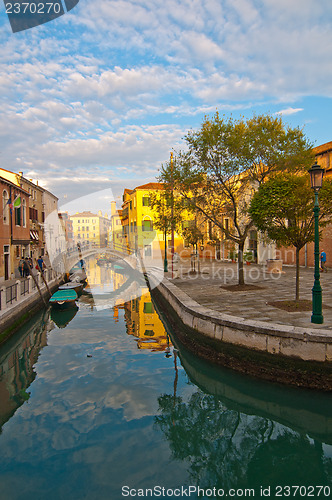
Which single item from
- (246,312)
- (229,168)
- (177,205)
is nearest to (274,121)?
(229,168)

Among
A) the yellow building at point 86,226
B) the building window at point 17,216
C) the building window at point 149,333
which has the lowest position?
the building window at point 149,333

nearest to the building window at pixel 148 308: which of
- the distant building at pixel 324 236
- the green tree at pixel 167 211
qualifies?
the green tree at pixel 167 211

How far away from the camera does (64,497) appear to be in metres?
4.61

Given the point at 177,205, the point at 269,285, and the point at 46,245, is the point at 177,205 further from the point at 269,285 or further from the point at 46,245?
the point at 46,245

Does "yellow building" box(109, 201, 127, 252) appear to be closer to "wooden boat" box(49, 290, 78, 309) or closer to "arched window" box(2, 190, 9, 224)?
"arched window" box(2, 190, 9, 224)

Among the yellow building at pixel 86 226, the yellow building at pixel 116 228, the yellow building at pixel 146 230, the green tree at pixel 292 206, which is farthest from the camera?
the yellow building at pixel 86 226

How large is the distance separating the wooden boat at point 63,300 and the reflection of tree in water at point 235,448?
38.3 ft

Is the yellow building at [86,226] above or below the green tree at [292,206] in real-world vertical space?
above

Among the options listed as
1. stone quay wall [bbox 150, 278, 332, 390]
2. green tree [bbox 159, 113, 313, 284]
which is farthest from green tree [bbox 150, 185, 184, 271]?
stone quay wall [bbox 150, 278, 332, 390]

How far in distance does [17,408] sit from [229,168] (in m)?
11.9

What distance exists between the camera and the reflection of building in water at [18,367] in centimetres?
747

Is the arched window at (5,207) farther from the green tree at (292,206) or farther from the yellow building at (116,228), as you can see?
the yellow building at (116,228)

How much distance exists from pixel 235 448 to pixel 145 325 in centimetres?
905

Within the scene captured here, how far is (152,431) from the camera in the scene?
20.2ft
